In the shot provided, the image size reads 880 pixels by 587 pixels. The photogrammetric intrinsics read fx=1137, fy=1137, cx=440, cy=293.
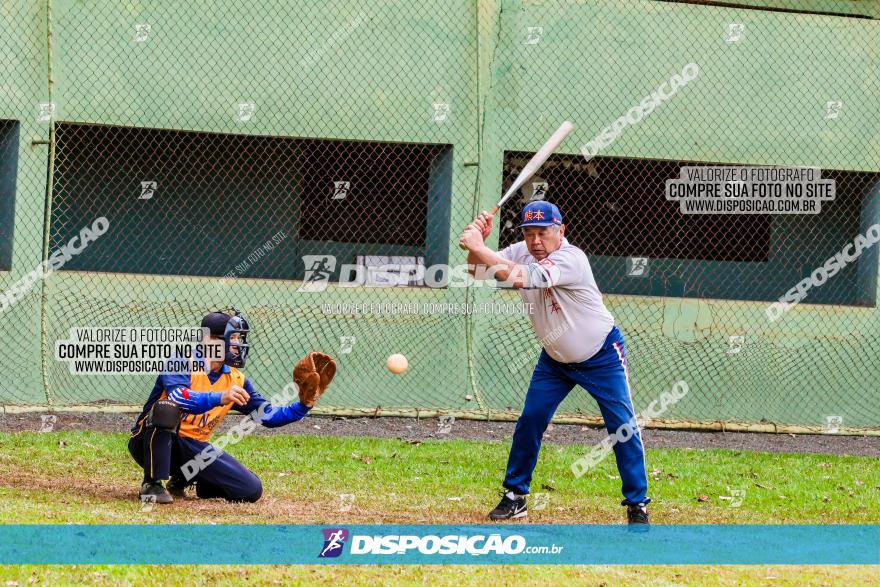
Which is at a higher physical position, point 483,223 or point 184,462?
point 483,223

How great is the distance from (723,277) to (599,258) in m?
1.66

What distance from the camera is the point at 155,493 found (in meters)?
7.25

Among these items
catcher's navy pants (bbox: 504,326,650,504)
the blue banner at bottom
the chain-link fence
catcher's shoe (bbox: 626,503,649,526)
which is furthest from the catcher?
the chain-link fence

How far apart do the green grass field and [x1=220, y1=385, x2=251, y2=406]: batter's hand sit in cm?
70

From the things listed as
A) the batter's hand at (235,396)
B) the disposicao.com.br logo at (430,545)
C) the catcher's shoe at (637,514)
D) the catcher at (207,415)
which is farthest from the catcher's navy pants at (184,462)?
the catcher's shoe at (637,514)

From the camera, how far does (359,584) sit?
5270mm

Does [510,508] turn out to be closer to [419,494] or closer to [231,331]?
[419,494]

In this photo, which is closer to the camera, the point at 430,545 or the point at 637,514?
the point at 430,545

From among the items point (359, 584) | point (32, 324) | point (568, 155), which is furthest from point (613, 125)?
point (359, 584)

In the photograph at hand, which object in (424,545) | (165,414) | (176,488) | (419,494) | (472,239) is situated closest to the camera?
(424,545)

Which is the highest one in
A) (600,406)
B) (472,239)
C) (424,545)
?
(472,239)

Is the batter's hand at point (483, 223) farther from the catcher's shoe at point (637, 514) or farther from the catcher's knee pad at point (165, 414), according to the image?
the catcher's knee pad at point (165, 414)

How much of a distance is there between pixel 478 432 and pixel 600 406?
15.8ft

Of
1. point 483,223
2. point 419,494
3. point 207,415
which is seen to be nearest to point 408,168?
point 419,494
